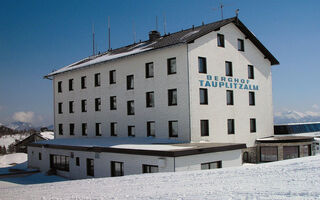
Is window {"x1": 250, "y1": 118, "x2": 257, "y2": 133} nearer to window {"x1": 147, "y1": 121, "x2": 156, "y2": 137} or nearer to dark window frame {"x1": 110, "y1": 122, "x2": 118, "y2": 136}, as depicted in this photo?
window {"x1": 147, "y1": 121, "x2": 156, "y2": 137}

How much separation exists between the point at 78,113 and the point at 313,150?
918 inches

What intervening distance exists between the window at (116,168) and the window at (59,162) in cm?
711

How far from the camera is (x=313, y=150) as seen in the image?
29422 millimetres

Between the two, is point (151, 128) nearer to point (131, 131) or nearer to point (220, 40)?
point (131, 131)

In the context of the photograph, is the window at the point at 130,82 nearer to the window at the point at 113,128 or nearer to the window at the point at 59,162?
the window at the point at 113,128

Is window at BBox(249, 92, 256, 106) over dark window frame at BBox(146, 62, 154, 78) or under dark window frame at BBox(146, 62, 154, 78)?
under

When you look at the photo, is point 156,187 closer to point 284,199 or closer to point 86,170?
point 284,199

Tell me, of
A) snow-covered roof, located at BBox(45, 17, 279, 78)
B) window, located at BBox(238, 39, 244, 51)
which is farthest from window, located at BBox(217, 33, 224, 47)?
window, located at BBox(238, 39, 244, 51)

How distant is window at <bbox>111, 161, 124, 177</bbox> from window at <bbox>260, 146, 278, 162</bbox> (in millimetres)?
13503

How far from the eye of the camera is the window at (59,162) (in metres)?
28.8

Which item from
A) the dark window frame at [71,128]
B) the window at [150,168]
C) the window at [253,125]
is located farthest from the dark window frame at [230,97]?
the dark window frame at [71,128]

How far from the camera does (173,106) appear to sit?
83.9 ft

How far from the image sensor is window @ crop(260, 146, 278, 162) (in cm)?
2824

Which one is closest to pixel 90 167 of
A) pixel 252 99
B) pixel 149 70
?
pixel 149 70
